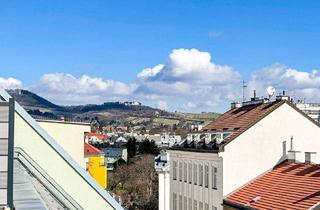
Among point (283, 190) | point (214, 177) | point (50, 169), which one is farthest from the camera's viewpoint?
point (214, 177)

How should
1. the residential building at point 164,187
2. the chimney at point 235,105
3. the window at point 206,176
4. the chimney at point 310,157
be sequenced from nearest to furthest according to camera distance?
the chimney at point 310,157, the window at point 206,176, the chimney at point 235,105, the residential building at point 164,187

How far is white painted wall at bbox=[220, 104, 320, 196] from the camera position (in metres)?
29.2

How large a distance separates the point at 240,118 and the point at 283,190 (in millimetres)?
9425

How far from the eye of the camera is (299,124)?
101ft

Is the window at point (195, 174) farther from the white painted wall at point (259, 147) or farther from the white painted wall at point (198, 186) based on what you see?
the white painted wall at point (259, 147)

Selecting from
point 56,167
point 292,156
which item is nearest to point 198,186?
point 292,156

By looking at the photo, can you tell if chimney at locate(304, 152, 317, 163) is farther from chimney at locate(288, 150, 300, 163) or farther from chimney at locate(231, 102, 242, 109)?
chimney at locate(231, 102, 242, 109)

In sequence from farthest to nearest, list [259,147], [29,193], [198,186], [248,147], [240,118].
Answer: [240,118], [198,186], [259,147], [248,147], [29,193]

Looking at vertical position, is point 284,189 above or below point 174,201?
above

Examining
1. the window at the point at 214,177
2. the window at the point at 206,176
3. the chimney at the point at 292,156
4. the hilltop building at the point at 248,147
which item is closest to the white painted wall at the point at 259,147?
the hilltop building at the point at 248,147

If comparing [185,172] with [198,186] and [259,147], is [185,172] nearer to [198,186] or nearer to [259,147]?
[198,186]

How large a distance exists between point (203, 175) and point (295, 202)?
10.4 metres

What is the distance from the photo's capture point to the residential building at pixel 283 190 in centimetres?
2273

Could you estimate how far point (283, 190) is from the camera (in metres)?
24.8
